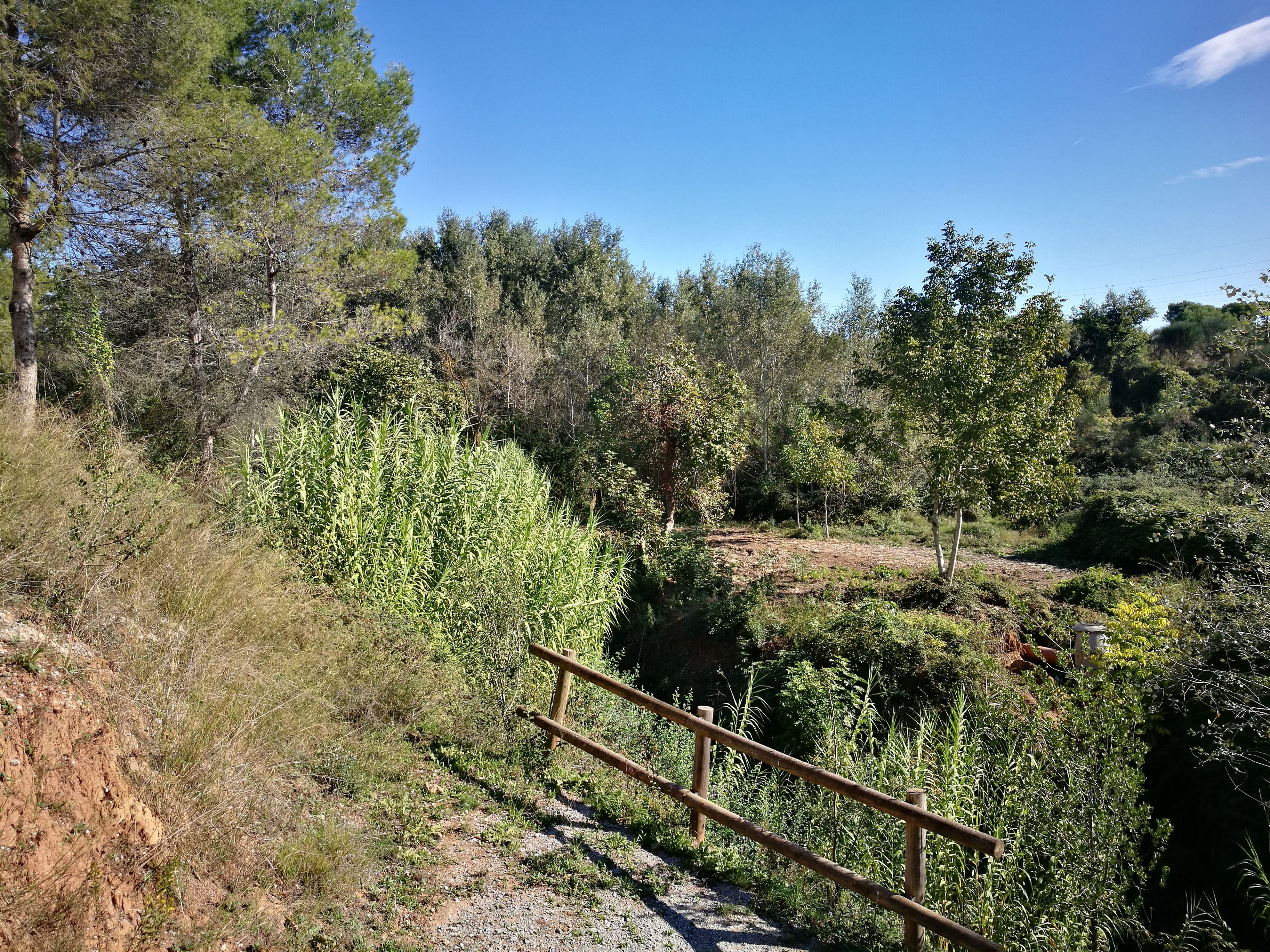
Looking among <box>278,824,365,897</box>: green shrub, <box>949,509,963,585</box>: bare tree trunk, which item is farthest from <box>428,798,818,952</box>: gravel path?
<box>949,509,963,585</box>: bare tree trunk

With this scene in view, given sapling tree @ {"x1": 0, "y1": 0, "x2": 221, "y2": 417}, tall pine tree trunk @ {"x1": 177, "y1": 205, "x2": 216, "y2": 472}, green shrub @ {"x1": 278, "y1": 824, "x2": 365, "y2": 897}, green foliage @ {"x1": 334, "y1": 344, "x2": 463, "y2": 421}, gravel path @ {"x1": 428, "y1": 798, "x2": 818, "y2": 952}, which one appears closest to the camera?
green shrub @ {"x1": 278, "y1": 824, "x2": 365, "y2": 897}

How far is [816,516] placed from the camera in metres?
20.6

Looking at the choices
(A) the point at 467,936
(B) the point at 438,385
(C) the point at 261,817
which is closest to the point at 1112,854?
(A) the point at 467,936

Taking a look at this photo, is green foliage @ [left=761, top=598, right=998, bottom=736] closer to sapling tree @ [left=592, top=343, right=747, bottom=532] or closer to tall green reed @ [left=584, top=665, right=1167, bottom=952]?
tall green reed @ [left=584, top=665, right=1167, bottom=952]

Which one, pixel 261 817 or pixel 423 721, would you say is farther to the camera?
pixel 423 721

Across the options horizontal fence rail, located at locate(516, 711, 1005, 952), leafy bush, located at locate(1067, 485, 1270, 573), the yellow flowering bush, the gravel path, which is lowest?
the gravel path

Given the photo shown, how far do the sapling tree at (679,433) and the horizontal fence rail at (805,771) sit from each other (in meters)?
Result: 9.43

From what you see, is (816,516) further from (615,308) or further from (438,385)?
(615,308)

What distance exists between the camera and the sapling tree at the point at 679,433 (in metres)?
15.0

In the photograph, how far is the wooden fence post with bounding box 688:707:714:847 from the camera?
4.89 m

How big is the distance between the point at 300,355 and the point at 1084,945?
14.0 m

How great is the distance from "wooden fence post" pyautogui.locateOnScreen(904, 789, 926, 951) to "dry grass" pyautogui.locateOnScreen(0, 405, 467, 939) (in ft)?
9.32

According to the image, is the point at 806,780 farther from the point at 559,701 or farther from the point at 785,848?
the point at 559,701

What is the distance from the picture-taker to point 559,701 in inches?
229
